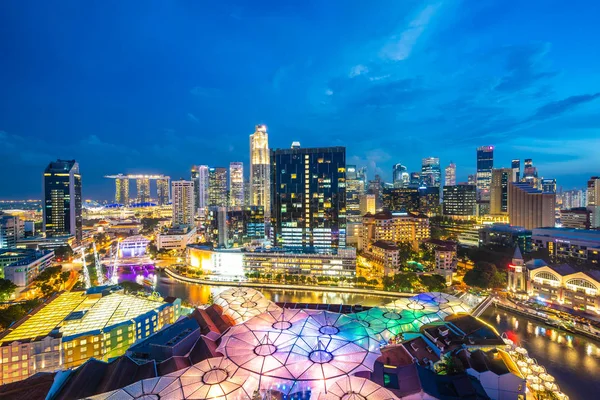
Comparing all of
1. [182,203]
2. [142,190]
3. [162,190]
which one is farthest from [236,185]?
[142,190]

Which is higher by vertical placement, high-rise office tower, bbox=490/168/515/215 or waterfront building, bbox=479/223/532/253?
high-rise office tower, bbox=490/168/515/215

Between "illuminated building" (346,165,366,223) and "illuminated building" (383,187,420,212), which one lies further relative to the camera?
"illuminated building" (346,165,366,223)

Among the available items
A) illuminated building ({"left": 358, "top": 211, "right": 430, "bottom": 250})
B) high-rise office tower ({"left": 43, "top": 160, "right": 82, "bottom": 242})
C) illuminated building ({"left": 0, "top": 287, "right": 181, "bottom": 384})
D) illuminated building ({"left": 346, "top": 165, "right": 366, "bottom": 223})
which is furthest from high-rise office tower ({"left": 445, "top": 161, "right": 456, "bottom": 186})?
illuminated building ({"left": 0, "top": 287, "right": 181, "bottom": 384})

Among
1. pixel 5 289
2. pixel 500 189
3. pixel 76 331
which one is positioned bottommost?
pixel 5 289

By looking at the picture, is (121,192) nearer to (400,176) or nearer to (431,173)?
(400,176)

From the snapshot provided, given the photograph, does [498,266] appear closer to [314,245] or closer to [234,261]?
[314,245]

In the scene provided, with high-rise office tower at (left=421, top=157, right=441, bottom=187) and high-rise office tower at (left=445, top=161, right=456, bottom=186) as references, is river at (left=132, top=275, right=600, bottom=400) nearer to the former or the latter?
high-rise office tower at (left=421, top=157, right=441, bottom=187)
